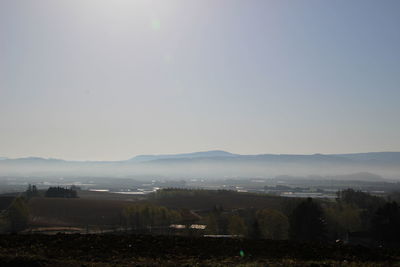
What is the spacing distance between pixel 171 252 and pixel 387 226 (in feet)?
103

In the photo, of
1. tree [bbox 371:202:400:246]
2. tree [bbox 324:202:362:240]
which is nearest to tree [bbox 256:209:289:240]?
tree [bbox 324:202:362:240]

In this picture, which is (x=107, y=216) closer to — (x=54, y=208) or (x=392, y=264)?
(x=54, y=208)

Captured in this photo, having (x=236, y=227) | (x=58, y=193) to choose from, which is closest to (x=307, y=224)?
(x=236, y=227)

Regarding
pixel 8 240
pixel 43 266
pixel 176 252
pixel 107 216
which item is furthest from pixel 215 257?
pixel 107 216

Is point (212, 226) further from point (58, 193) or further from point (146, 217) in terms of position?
point (58, 193)

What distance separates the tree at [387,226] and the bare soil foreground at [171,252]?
860 inches

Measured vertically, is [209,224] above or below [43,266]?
below

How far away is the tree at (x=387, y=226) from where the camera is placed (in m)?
40.5

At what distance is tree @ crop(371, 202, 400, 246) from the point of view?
4047cm

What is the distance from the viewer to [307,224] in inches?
1676

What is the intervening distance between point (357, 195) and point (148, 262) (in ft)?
328

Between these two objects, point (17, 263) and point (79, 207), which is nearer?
point (17, 263)

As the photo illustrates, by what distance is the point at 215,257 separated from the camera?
18.4m

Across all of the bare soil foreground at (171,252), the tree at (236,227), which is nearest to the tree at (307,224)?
the tree at (236,227)
